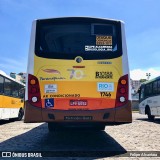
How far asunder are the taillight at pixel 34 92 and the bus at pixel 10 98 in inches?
336

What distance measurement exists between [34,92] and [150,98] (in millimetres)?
14409

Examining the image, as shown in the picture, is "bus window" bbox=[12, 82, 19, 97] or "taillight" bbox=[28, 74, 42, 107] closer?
"taillight" bbox=[28, 74, 42, 107]

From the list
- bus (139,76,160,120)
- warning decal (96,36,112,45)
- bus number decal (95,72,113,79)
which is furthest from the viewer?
bus (139,76,160,120)

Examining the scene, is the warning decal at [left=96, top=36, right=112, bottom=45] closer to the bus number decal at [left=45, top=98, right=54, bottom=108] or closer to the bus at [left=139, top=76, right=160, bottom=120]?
the bus number decal at [left=45, top=98, right=54, bottom=108]

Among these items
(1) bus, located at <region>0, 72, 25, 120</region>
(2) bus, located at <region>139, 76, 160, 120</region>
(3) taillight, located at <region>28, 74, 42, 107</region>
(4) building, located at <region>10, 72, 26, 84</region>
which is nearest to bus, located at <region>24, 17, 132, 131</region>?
(3) taillight, located at <region>28, 74, 42, 107</region>

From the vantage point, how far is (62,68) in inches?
294

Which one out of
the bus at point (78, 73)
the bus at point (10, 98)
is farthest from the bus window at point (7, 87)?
the bus at point (78, 73)

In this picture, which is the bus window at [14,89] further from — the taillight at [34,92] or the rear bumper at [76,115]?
the rear bumper at [76,115]

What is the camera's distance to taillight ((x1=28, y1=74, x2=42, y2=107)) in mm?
7320

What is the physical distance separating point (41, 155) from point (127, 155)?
1.94m

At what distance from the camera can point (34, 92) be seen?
7.36 m

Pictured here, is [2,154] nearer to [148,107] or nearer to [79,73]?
[79,73]

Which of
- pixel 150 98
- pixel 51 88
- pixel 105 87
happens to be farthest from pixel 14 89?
pixel 105 87

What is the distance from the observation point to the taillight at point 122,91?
24.1 ft
